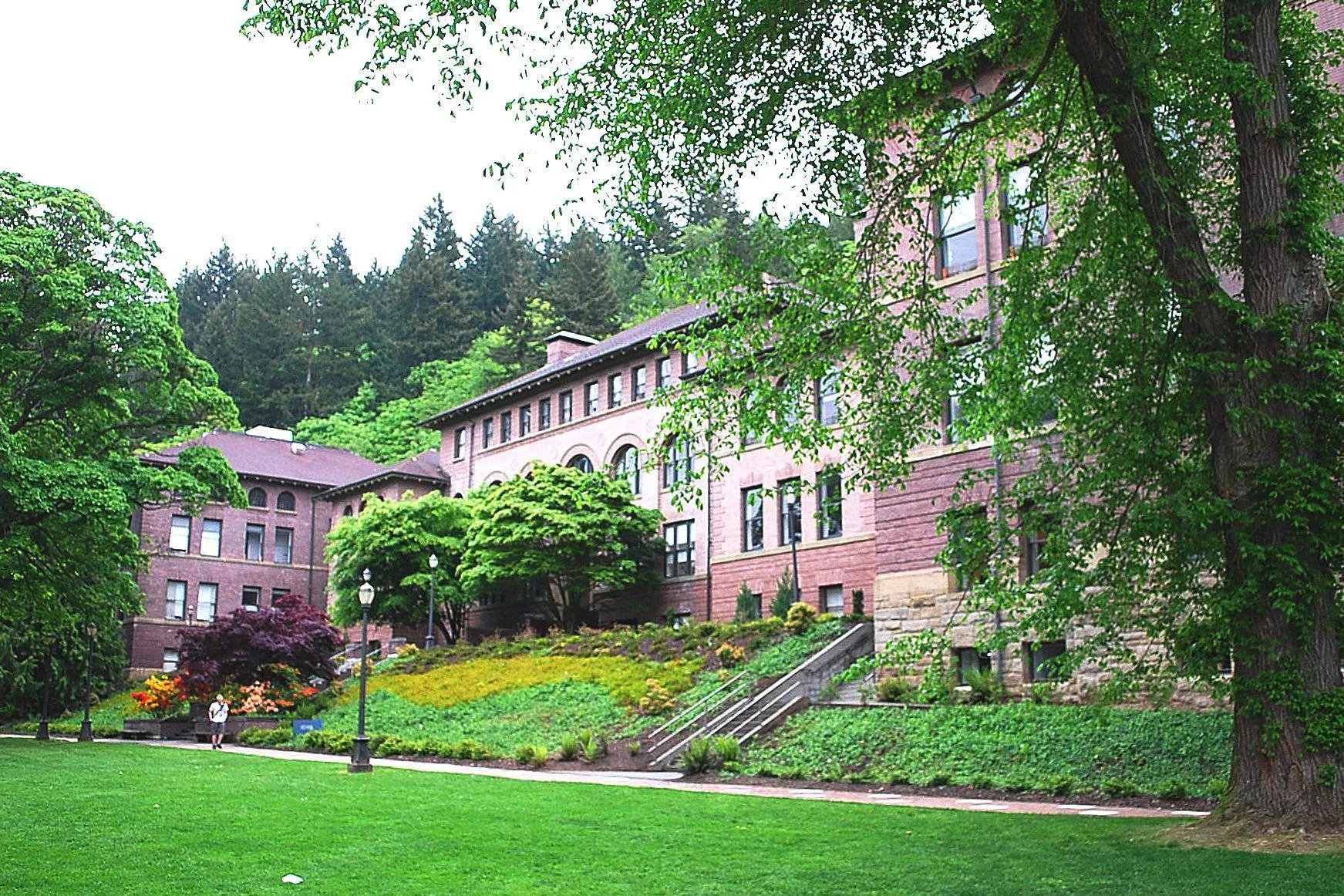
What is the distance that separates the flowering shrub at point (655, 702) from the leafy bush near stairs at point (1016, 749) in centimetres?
458

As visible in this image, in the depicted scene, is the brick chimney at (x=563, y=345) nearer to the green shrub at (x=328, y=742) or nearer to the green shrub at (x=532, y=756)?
the green shrub at (x=328, y=742)

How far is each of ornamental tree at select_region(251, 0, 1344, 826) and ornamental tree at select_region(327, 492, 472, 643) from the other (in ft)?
110

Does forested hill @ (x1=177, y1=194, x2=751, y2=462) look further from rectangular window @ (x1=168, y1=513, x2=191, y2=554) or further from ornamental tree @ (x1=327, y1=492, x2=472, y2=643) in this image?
ornamental tree @ (x1=327, y1=492, x2=472, y2=643)

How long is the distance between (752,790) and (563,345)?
37745mm

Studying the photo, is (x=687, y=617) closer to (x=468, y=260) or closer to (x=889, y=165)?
(x=889, y=165)

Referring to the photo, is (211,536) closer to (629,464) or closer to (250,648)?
(629,464)

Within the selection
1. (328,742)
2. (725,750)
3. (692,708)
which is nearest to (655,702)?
(692,708)

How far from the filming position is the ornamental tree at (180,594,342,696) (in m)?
34.7

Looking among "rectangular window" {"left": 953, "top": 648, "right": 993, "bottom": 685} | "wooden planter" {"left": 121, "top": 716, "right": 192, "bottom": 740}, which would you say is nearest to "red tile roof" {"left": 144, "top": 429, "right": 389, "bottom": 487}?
"wooden planter" {"left": 121, "top": 716, "right": 192, "bottom": 740}

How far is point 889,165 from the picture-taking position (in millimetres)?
15500

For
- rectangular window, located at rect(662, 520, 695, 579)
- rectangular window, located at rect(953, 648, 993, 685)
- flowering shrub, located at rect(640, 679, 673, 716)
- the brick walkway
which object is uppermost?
rectangular window, located at rect(662, 520, 695, 579)

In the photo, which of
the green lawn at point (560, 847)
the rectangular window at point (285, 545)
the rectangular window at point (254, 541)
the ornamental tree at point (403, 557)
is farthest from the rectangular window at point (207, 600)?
the green lawn at point (560, 847)

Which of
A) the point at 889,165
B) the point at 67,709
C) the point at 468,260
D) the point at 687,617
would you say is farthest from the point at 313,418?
the point at 889,165

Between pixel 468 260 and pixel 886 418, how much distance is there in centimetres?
8562
